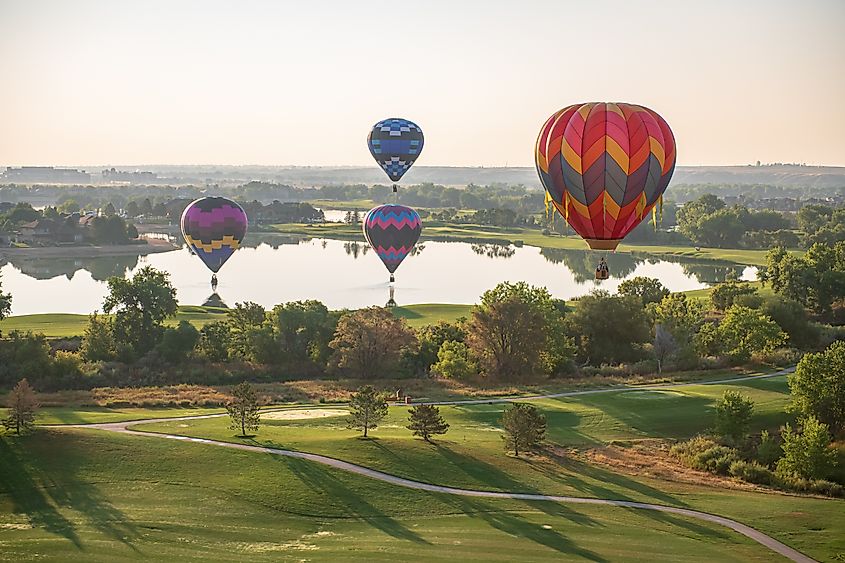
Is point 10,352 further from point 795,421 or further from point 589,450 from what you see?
point 795,421

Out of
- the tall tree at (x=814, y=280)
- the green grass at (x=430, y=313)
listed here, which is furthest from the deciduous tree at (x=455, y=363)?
the tall tree at (x=814, y=280)

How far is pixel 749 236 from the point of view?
120812 millimetres

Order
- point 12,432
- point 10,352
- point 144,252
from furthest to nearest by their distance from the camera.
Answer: point 144,252 → point 10,352 → point 12,432

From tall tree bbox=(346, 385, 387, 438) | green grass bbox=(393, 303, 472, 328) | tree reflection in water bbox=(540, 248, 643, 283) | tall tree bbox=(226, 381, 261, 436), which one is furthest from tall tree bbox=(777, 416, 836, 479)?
tree reflection in water bbox=(540, 248, 643, 283)

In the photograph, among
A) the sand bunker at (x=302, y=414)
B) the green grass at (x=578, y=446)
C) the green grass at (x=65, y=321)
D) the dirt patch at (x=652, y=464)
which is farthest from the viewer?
the green grass at (x=65, y=321)

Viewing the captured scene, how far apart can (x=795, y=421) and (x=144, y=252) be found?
87.4 m

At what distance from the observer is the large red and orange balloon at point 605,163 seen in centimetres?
2831

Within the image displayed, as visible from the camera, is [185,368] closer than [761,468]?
No

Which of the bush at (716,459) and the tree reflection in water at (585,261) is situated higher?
the tree reflection in water at (585,261)

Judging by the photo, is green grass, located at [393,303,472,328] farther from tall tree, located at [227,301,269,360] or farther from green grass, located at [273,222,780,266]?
green grass, located at [273,222,780,266]

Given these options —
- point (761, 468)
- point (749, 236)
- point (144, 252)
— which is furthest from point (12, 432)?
point (749, 236)

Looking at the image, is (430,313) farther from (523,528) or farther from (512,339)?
(523,528)

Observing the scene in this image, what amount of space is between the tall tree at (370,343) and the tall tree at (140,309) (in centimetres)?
1033

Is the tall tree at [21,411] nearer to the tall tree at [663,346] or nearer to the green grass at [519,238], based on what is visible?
the tall tree at [663,346]
